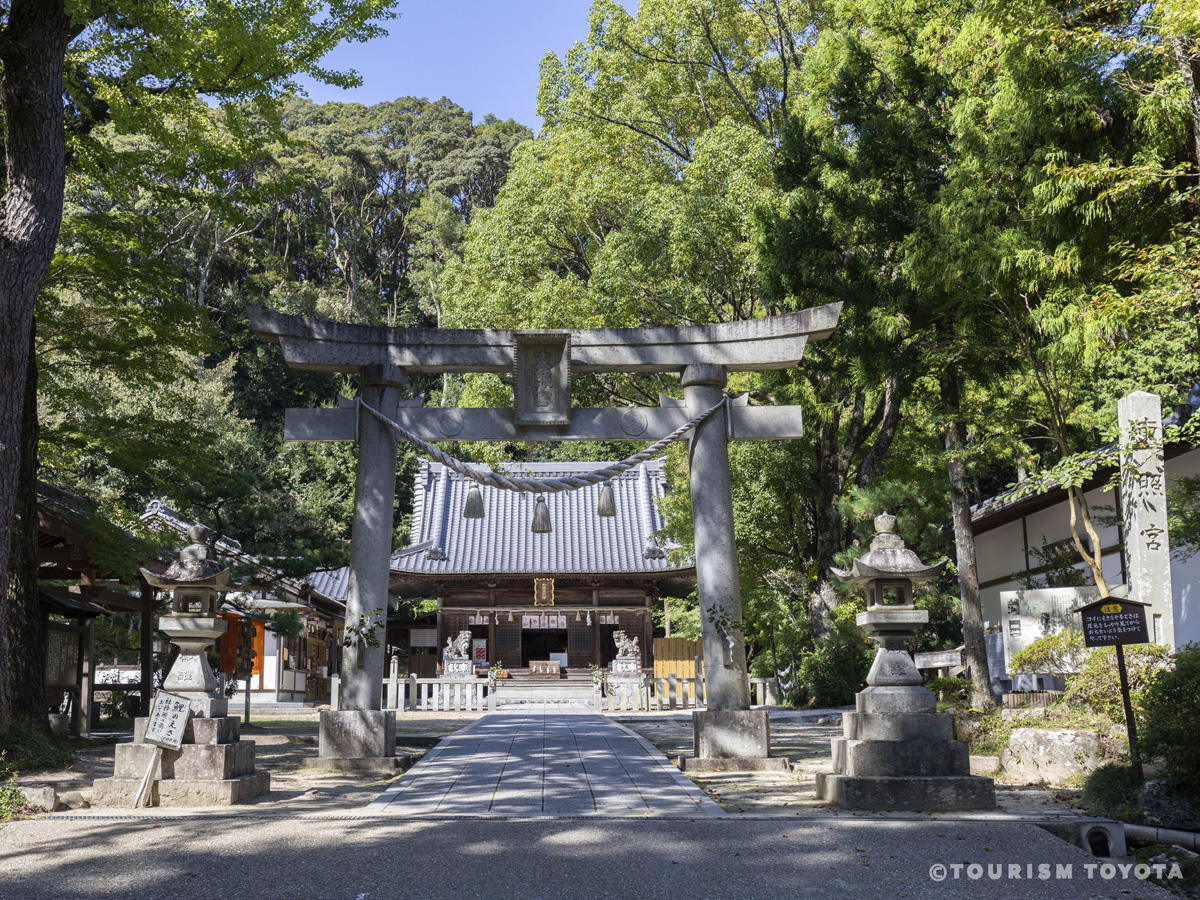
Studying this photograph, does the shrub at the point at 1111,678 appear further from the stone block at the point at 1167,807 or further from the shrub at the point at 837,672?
the shrub at the point at 837,672

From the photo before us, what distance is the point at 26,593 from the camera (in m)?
9.05

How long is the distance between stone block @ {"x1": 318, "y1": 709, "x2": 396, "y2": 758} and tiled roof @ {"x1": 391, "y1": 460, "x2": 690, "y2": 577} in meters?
15.2

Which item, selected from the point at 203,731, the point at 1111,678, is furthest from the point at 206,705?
the point at 1111,678

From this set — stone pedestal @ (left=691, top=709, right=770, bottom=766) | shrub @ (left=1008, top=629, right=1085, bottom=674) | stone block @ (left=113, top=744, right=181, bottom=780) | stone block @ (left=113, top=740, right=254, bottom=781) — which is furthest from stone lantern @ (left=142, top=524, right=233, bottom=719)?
shrub @ (left=1008, top=629, right=1085, bottom=674)

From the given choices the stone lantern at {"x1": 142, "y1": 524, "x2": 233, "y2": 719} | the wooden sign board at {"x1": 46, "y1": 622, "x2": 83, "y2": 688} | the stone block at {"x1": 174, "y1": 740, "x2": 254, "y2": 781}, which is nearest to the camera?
the stone block at {"x1": 174, "y1": 740, "x2": 254, "y2": 781}

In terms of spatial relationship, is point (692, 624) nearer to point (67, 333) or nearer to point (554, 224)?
point (554, 224)

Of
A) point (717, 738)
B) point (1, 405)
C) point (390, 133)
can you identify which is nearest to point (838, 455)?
point (717, 738)

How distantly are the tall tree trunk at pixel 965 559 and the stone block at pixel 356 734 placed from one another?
6.52m

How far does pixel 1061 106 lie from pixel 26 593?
11073 millimetres

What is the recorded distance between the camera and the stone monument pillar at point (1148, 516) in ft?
26.6

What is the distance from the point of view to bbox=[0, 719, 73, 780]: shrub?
7680mm

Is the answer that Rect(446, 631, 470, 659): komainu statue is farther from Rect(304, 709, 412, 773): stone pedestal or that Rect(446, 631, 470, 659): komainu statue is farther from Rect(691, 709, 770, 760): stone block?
Rect(691, 709, 770, 760): stone block

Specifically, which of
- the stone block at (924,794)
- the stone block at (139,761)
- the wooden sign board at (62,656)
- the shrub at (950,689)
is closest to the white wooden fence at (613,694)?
the wooden sign board at (62,656)

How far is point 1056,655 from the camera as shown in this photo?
9203 millimetres
